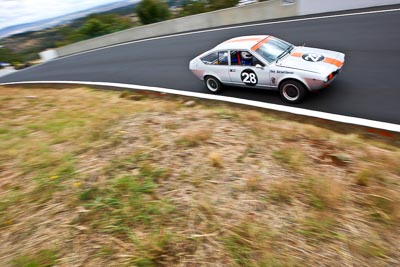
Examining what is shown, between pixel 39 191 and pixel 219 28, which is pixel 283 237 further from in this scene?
pixel 219 28

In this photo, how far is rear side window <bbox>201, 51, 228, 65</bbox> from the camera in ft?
21.4

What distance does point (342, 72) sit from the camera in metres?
6.62

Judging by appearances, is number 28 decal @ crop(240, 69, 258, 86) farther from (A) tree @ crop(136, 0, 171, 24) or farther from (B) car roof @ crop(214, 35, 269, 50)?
(A) tree @ crop(136, 0, 171, 24)

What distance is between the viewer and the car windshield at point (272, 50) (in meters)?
5.94

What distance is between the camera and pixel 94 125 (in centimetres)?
550

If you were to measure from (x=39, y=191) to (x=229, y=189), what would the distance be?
8.77 ft

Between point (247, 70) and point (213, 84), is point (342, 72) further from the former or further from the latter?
point (213, 84)

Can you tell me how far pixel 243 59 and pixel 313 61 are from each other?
5.15 ft

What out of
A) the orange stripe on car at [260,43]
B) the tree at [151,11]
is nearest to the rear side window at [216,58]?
the orange stripe on car at [260,43]

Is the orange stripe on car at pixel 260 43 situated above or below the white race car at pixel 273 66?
above

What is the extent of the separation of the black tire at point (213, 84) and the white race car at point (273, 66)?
3 cm

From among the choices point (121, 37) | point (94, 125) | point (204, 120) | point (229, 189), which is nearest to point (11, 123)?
point (94, 125)

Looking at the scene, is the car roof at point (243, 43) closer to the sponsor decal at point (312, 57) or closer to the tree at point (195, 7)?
the sponsor decal at point (312, 57)

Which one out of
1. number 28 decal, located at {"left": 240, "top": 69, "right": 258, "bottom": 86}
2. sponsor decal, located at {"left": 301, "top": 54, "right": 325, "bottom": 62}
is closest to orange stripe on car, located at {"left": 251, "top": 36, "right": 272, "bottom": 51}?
number 28 decal, located at {"left": 240, "top": 69, "right": 258, "bottom": 86}
